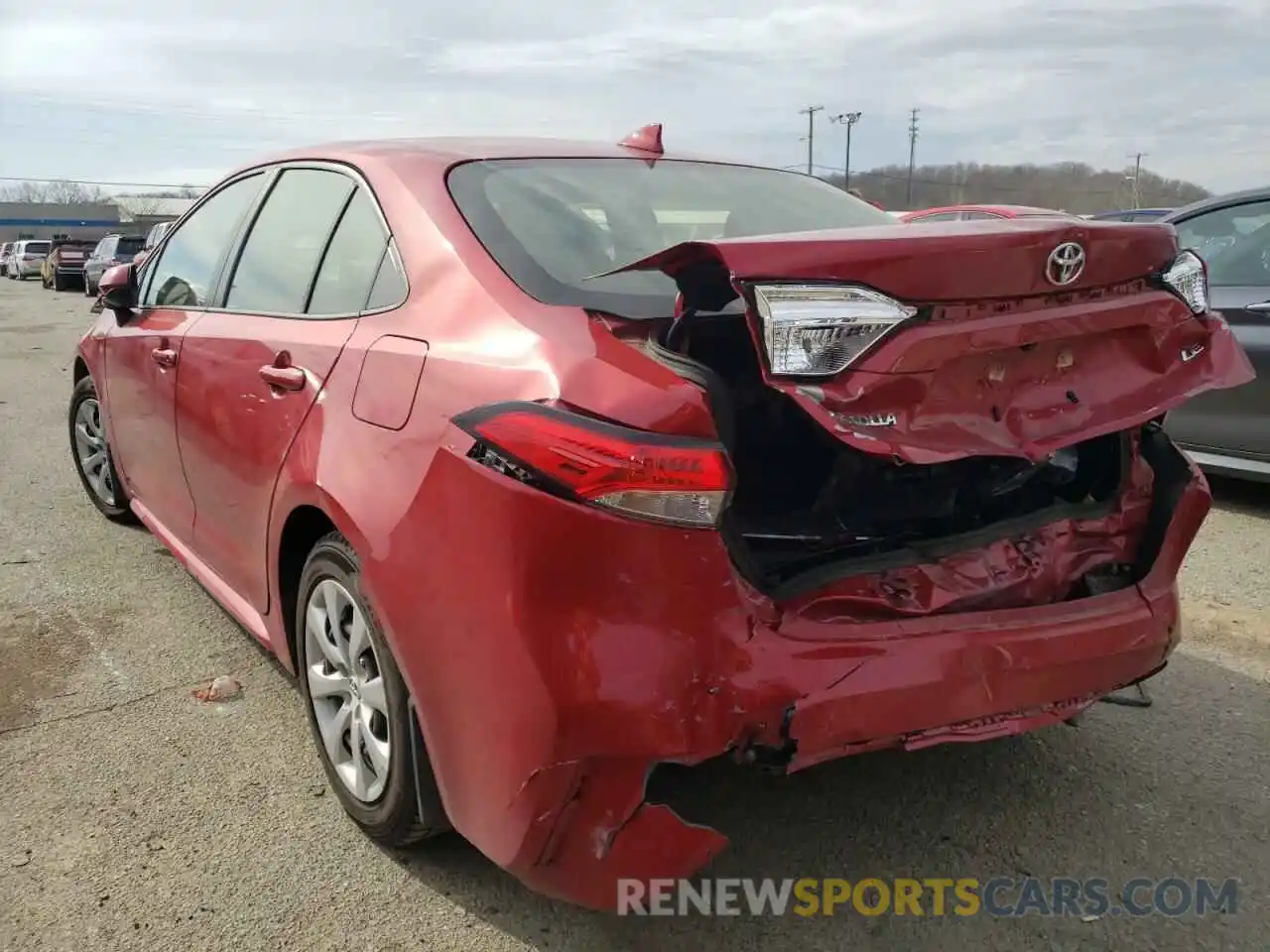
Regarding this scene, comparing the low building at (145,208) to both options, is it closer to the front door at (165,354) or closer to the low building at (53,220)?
the low building at (53,220)

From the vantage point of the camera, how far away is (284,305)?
2.88m

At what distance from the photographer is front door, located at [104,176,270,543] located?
11.4ft

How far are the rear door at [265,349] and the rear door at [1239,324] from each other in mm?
3864

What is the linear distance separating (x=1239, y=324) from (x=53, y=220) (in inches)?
3671

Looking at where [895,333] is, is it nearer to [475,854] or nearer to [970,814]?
[970,814]

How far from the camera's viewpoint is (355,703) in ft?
8.10

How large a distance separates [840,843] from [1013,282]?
1.38 meters

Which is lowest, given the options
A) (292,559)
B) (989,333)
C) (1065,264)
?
(292,559)

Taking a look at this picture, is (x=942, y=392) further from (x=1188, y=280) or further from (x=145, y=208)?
(x=145, y=208)

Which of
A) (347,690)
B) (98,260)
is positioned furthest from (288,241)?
(98,260)


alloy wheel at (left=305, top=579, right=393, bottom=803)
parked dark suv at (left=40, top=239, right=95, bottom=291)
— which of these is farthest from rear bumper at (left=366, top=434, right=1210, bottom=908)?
parked dark suv at (left=40, top=239, right=95, bottom=291)

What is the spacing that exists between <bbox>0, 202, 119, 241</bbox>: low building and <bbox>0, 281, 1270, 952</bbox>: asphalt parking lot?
8258 cm

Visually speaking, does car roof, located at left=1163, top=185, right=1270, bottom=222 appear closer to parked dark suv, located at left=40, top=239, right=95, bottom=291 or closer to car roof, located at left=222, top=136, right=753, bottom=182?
car roof, located at left=222, top=136, right=753, bottom=182

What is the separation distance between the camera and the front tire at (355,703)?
2.24m
